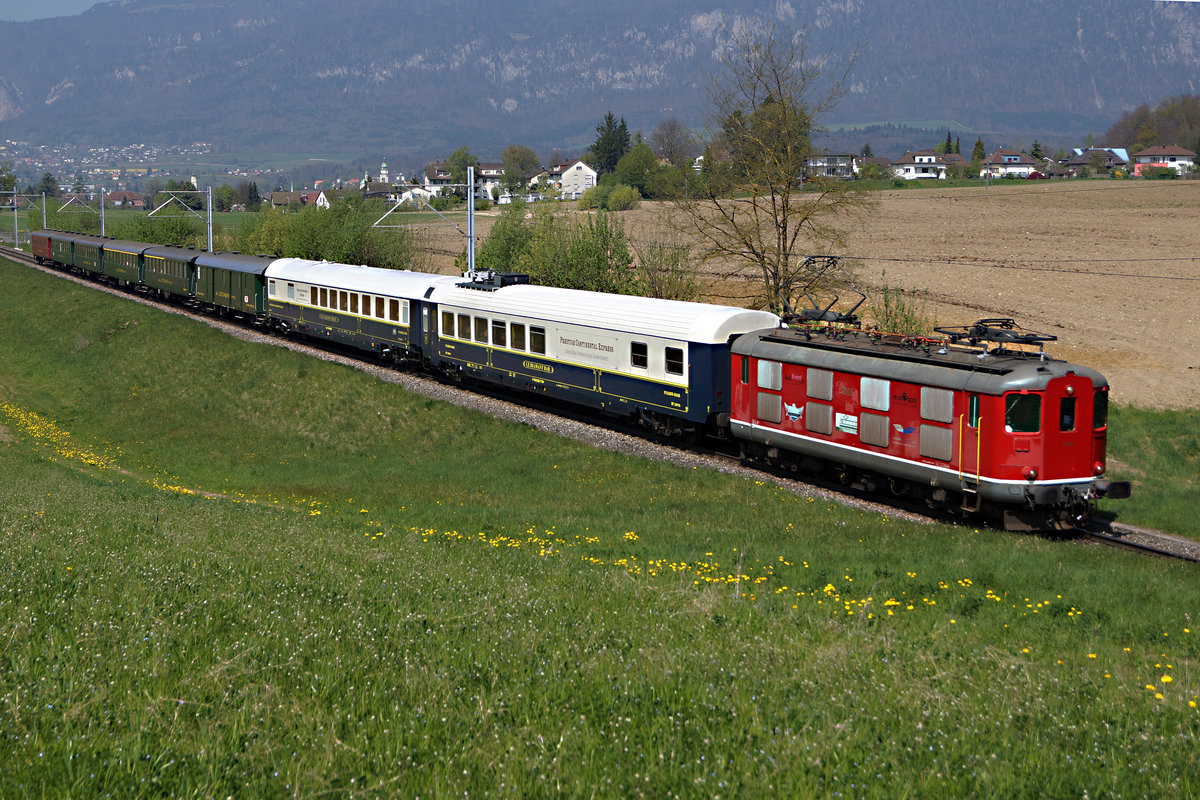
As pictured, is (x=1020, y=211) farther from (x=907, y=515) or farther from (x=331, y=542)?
(x=331, y=542)

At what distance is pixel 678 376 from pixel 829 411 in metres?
4.93

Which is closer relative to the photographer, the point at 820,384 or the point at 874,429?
the point at 874,429

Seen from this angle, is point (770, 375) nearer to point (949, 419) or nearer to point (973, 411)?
point (949, 419)

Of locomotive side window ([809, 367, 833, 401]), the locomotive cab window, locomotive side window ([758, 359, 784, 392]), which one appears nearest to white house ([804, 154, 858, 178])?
locomotive side window ([758, 359, 784, 392])

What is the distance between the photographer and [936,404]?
67.4 ft

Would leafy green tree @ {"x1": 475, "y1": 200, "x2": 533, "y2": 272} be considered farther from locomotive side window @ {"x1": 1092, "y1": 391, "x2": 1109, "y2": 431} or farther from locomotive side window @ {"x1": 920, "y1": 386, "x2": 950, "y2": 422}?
locomotive side window @ {"x1": 1092, "y1": 391, "x2": 1109, "y2": 431}

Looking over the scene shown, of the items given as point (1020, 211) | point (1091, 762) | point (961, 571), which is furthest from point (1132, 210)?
point (1091, 762)

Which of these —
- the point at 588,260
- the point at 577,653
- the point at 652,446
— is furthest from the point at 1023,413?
the point at 588,260

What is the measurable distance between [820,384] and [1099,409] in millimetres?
5893

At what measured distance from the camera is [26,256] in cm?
10506

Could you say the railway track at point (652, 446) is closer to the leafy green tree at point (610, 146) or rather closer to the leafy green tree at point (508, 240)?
the leafy green tree at point (508, 240)

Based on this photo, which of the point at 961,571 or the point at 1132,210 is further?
the point at 1132,210

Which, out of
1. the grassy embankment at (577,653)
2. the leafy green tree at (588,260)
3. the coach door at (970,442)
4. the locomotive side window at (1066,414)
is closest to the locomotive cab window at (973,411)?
the coach door at (970,442)

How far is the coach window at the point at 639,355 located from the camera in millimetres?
27639
